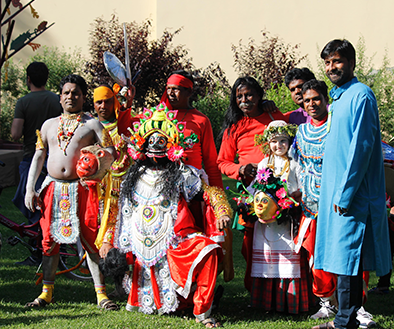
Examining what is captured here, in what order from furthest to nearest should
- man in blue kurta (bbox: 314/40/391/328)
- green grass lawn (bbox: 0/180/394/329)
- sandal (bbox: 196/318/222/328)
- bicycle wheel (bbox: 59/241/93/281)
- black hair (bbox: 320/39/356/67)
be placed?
bicycle wheel (bbox: 59/241/93/281), green grass lawn (bbox: 0/180/394/329), sandal (bbox: 196/318/222/328), black hair (bbox: 320/39/356/67), man in blue kurta (bbox: 314/40/391/328)

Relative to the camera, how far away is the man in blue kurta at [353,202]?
128 inches

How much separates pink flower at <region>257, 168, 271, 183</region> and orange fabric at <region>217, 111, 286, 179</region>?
378mm

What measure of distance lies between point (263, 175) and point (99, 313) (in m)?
2.03

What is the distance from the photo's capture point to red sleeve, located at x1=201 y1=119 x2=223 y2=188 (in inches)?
199

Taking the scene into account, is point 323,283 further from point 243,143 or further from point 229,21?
point 229,21

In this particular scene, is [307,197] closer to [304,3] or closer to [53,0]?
[304,3]

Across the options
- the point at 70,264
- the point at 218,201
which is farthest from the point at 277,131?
the point at 70,264

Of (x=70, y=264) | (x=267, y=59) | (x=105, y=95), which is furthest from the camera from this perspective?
(x=267, y=59)

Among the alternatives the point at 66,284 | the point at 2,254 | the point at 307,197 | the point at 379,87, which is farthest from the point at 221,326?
the point at 379,87

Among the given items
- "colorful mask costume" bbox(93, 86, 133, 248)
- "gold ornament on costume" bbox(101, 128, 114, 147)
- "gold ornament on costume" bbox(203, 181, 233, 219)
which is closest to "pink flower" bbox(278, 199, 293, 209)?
"gold ornament on costume" bbox(203, 181, 233, 219)

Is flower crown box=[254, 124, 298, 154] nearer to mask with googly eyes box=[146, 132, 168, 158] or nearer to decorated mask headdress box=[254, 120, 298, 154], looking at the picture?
decorated mask headdress box=[254, 120, 298, 154]

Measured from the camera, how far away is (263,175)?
4.41 m

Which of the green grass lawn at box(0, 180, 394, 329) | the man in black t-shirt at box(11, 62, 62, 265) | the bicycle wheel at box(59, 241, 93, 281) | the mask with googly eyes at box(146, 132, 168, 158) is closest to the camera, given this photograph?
the green grass lawn at box(0, 180, 394, 329)

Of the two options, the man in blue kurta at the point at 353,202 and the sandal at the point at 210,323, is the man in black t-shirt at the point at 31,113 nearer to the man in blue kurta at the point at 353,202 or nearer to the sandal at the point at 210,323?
the sandal at the point at 210,323
